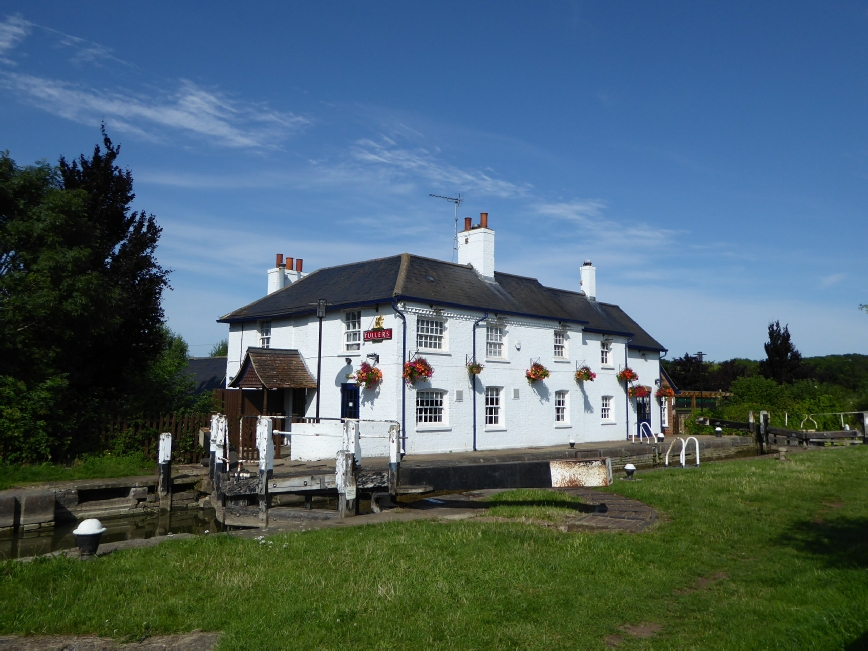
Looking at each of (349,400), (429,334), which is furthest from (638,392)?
(349,400)

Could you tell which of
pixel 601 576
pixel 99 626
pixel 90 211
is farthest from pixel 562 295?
pixel 99 626

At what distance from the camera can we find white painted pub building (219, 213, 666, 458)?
22094 millimetres

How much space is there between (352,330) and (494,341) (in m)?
5.51

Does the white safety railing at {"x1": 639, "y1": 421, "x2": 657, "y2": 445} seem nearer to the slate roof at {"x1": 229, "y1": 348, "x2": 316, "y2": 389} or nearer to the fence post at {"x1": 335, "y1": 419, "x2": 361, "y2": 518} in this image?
the slate roof at {"x1": 229, "y1": 348, "x2": 316, "y2": 389}

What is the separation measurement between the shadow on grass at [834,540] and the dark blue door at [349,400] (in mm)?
14958

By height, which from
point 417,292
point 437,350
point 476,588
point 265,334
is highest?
point 417,292

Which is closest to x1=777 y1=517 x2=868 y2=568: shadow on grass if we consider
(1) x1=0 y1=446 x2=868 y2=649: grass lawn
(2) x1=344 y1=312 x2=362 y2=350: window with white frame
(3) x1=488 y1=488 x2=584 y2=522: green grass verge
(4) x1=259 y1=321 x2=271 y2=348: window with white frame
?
(1) x1=0 y1=446 x2=868 y2=649: grass lawn

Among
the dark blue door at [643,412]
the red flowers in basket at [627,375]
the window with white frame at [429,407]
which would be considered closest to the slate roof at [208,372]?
the window with white frame at [429,407]

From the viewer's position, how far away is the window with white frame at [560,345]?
28.2 meters

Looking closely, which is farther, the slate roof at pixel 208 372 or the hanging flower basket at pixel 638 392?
the slate roof at pixel 208 372

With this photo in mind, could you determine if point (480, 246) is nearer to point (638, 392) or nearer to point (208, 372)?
point (638, 392)

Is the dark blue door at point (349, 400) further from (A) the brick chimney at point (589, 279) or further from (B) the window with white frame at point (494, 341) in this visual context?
(A) the brick chimney at point (589, 279)

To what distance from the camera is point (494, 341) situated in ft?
82.5

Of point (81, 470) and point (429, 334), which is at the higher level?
point (429, 334)
